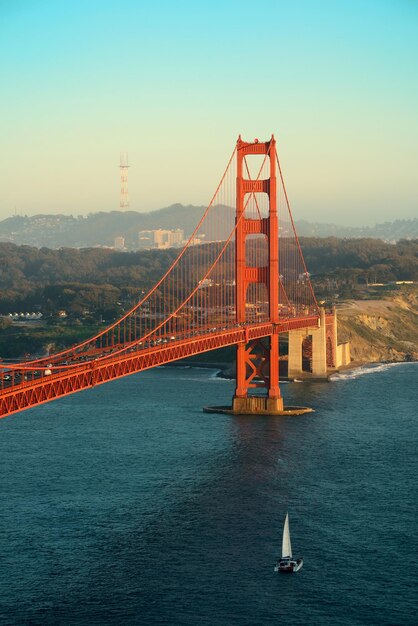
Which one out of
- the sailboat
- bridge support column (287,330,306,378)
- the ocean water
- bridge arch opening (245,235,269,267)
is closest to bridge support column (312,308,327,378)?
bridge support column (287,330,306,378)

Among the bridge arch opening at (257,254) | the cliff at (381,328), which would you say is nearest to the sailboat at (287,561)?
the cliff at (381,328)

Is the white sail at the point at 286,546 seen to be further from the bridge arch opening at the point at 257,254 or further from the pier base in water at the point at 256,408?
the bridge arch opening at the point at 257,254

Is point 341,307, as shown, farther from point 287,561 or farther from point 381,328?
point 287,561

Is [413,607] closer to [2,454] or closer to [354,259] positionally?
[2,454]

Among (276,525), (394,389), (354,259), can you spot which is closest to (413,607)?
(276,525)

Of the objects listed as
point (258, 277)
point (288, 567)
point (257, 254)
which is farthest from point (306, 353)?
point (288, 567)

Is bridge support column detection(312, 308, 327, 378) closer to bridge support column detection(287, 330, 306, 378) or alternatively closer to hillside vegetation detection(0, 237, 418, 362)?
bridge support column detection(287, 330, 306, 378)
